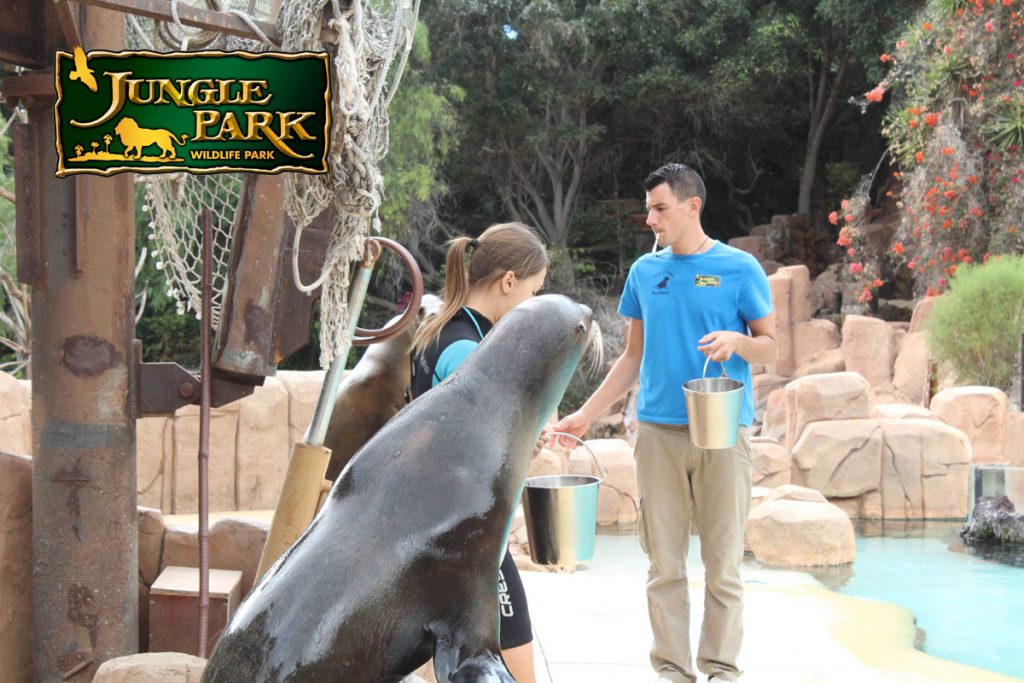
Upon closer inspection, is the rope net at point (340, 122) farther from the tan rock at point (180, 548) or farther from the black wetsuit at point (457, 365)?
the tan rock at point (180, 548)

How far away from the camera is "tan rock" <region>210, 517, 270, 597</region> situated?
3795 millimetres

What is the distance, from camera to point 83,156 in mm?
3082

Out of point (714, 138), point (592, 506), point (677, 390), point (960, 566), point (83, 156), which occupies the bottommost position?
point (960, 566)

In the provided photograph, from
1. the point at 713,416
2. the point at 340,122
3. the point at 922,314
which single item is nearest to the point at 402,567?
the point at 340,122

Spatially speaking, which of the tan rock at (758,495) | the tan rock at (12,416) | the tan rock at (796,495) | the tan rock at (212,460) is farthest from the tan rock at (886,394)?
the tan rock at (12,416)

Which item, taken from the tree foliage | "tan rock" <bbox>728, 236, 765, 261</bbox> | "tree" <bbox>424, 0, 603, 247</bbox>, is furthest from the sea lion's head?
"tan rock" <bbox>728, 236, 765, 261</bbox>

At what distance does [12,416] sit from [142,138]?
5973 mm

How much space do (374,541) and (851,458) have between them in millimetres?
8417

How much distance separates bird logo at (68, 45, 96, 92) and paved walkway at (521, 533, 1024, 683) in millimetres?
2340

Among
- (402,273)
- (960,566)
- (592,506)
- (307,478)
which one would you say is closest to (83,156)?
(307,478)

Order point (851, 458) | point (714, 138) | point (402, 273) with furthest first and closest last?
1. point (714, 138)
2. point (402, 273)
3. point (851, 458)

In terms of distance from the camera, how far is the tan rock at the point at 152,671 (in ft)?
8.36

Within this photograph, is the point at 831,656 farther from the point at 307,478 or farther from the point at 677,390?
the point at 307,478

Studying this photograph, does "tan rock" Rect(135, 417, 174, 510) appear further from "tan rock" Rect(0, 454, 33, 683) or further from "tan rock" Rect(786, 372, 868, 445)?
"tan rock" Rect(0, 454, 33, 683)
